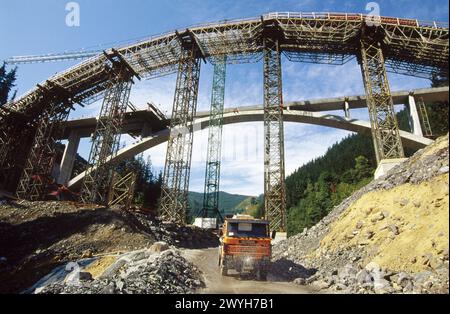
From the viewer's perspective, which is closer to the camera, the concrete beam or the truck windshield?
the truck windshield

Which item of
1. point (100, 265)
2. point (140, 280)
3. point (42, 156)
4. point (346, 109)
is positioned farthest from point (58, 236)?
point (346, 109)

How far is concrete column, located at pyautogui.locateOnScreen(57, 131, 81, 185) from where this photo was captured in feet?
132

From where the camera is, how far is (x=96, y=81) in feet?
124

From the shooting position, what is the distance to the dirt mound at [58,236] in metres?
14.5

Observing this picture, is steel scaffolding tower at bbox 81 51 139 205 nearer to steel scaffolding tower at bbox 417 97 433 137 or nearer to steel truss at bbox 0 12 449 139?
steel truss at bbox 0 12 449 139

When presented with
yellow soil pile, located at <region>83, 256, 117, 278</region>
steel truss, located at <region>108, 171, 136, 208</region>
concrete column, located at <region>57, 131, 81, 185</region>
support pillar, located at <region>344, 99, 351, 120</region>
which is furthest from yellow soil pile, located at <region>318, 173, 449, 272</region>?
concrete column, located at <region>57, 131, 81, 185</region>

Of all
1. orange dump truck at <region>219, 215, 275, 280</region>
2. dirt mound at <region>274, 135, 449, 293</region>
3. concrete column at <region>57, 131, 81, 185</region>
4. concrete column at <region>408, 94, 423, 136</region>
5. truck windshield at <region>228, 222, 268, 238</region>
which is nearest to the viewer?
dirt mound at <region>274, 135, 449, 293</region>

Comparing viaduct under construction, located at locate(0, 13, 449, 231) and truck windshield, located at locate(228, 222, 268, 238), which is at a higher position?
viaduct under construction, located at locate(0, 13, 449, 231)

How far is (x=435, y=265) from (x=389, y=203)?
584 centimetres

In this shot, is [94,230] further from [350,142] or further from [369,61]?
[350,142]

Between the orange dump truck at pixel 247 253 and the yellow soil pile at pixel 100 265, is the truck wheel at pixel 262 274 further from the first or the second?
the yellow soil pile at pixel 100 265

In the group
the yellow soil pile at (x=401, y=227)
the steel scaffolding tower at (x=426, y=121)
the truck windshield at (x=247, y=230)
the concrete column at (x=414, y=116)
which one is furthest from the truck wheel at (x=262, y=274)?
the concrete column at (x=414, y=116)

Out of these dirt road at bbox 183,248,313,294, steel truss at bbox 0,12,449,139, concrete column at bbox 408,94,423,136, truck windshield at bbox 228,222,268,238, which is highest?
steel truss at bbox 0,12,449,139

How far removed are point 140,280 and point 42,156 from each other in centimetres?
3360
